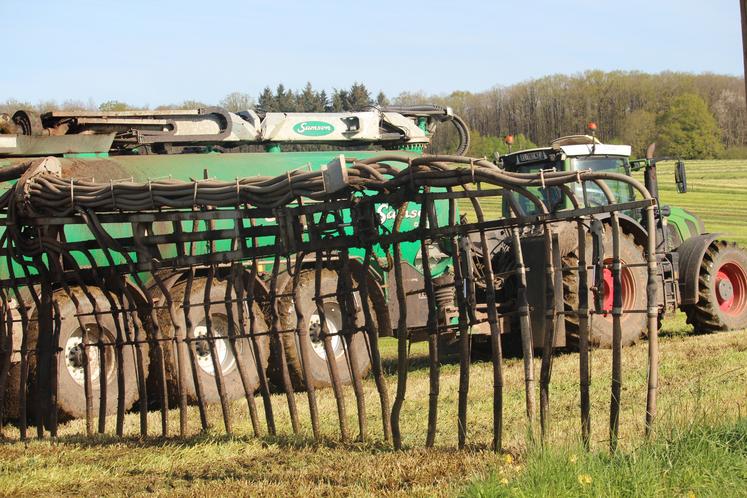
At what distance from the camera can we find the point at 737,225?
3344 cm

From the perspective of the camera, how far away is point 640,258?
12.5m

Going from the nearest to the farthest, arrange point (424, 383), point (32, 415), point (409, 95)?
point (32, 415) → point (424, 383) → point (409, 95)

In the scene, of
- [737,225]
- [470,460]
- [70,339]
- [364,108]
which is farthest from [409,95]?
[470,460]

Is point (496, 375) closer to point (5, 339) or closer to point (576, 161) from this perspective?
point (5, 339)

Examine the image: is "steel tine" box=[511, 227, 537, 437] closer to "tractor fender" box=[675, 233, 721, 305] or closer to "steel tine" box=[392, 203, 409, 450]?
"steel tine" box=[392, 203, 409, 450]

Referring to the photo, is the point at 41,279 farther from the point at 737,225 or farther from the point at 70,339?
the point at 737,225

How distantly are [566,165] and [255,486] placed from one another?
8148mm

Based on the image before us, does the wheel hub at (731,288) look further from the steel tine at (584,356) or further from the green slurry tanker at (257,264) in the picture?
the steel tine at (584,356)

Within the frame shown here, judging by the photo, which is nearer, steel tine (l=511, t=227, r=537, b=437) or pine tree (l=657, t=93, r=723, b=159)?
steel tine (l=511, t=227, r=537, b=437)

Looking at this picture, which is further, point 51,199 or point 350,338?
point 51,199

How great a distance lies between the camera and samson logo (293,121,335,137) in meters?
12.3

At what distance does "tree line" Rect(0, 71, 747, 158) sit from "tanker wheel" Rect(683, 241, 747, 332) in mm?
34287

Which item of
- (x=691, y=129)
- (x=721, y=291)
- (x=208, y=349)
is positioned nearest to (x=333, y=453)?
(x=208, y=349)

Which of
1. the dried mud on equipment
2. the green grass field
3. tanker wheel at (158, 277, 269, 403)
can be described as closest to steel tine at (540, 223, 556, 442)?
the dried mud on equipment
